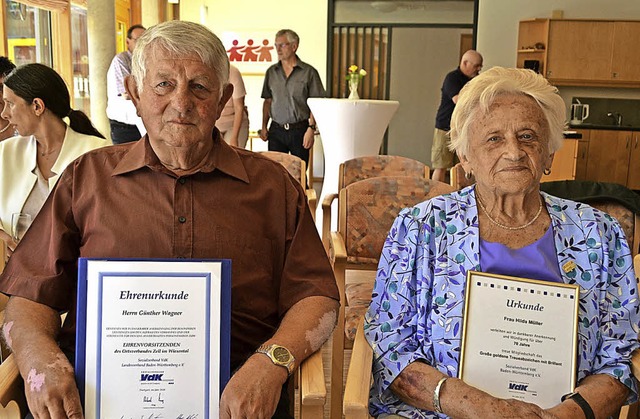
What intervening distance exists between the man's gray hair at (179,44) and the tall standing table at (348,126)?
3.75 meters

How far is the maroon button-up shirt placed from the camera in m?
1.64

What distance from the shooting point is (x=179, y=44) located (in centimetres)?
160

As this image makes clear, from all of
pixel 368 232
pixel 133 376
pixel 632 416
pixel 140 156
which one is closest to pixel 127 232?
pixel 140 156

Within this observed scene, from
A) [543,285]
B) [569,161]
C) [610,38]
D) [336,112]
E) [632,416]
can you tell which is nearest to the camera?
[543,285]

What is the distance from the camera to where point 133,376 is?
4.62 ft

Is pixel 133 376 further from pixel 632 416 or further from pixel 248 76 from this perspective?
pixel 248 76

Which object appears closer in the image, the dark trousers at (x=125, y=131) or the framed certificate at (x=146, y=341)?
the framed certificate at (x=146, y=341)

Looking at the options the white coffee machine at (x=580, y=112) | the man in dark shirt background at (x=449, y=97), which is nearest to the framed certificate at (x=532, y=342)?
the man in dark shirt background at (x=449, y=97)

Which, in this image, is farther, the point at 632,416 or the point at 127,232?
the point at 632,416

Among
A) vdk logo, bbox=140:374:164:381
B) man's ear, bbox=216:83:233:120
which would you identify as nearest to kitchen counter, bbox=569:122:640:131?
man's ear, bbox=216:83:233:120

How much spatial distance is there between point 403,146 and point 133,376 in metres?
8.89

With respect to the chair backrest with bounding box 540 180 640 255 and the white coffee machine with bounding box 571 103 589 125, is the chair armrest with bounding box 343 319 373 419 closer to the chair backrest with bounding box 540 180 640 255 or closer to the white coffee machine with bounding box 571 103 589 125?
the chair backrest with bounding box 540 180 640 255

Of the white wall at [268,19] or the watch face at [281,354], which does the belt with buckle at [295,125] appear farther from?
the watch face at [281,354]

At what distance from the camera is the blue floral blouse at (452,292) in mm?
1647
